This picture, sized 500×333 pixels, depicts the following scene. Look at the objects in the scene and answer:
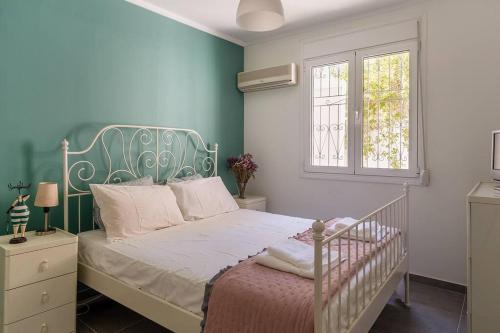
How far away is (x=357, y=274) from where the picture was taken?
5.35 feet

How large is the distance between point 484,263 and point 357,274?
2.49 ft

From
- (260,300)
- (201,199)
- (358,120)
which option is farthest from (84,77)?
(358,120)

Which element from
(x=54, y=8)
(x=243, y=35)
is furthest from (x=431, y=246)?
(x=54, y=8)

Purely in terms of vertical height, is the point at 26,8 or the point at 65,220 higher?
the point at 26,8

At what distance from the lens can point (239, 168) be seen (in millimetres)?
3662

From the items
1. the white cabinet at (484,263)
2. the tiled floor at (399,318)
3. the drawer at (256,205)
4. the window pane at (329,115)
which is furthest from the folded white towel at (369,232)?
the drawer at (256,205)

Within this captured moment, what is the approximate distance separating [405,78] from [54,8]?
2.96 m

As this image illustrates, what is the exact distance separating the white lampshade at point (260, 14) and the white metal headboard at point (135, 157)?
4.42ft

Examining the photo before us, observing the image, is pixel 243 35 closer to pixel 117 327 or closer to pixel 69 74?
pixel 69 74

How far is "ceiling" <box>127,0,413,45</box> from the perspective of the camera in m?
2.92

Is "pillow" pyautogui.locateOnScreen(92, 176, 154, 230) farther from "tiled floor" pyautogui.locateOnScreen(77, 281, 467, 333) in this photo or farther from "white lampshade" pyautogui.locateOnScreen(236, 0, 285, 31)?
"white lampshade" pyautogui.locateOnScreen(236, 0, 285, 31)

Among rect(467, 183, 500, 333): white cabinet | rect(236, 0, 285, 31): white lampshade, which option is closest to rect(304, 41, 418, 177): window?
rect(467, 183, 500, 333): white cabinet

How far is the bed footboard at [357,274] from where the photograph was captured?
1.21m

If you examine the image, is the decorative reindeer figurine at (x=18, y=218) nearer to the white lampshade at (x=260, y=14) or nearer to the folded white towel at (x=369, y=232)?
the white lampshade at (x=260, y=14)
